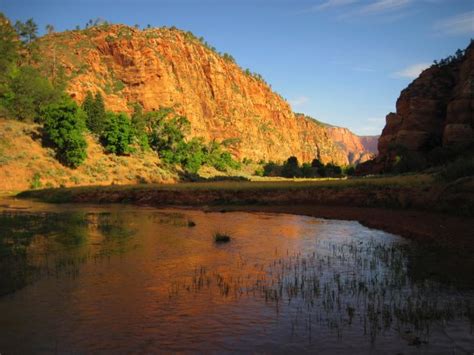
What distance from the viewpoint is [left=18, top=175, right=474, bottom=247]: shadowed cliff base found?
20.3 m

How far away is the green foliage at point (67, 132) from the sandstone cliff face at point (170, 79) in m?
38.9

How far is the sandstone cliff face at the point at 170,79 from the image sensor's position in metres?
110

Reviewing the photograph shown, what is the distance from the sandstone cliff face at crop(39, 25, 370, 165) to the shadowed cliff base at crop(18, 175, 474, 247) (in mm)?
63442

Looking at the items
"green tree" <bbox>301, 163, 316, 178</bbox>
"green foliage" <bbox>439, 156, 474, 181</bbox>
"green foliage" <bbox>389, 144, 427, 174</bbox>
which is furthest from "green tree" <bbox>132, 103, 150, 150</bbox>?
"green foliage" <bbox>439, 156, 474, 181</bbox>

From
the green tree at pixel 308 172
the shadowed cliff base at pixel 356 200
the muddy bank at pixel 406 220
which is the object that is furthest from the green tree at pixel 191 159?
the muddy bank at pixel 406 220

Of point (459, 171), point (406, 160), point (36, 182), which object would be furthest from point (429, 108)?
point (36, 182)

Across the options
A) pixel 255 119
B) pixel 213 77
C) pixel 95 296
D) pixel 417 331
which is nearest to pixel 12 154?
pixel 95 296

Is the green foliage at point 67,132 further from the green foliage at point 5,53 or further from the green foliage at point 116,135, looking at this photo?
the green foliage at point 5,53

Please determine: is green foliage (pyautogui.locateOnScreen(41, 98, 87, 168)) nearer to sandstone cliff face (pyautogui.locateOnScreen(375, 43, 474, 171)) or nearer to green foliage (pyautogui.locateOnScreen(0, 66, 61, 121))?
green foliage (pyautogui.locateOnScreen(0, 66, 61, 121))

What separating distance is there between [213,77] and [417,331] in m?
153

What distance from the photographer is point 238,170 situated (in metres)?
114

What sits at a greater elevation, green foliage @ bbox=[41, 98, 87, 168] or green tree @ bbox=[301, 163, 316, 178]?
green foliage @ bbox=[41, 98, 87, 168]

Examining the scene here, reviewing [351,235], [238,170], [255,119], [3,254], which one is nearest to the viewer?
[3,254]

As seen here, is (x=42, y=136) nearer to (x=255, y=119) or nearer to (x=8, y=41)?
(x=8, y=41)
